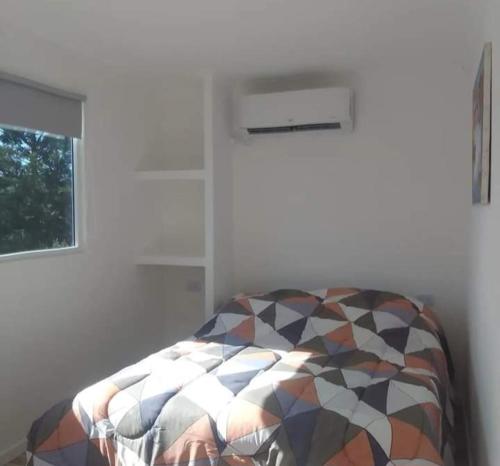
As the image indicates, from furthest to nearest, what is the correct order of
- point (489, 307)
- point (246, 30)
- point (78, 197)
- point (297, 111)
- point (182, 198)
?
point (182, 198) < point (297, 111) < point (78, 197) < point (246, 30) < point (489, 307)

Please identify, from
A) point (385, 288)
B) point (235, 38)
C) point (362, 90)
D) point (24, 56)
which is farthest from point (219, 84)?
point (385, 288)

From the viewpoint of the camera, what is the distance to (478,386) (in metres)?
2.03

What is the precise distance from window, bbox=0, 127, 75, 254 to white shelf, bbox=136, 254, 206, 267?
1.94 ft

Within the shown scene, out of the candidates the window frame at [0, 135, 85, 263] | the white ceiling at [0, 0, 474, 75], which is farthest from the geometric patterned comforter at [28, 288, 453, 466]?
the white ceiling at [0, 0, 474, 75]

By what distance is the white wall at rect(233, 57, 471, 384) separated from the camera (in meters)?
2.98

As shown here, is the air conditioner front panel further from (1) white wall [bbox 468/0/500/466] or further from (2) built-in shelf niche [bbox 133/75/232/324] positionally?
(1) white wall [bbox 468/0/500/466]

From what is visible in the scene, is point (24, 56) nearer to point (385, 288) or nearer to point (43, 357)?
point (43, 357)

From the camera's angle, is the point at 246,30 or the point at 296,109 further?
the point at 296,109

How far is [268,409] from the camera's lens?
1.72 metres

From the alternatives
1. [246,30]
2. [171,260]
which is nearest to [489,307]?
[246,30]

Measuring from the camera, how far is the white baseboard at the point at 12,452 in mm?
2396

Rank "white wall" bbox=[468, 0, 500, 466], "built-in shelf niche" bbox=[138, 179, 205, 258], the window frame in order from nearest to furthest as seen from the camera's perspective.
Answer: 1. "white wall" bbox=[468, 0, 500, 466]
2. the window frame
3. "built-in shelf niche" bbox=[138, 179, 205, 258]

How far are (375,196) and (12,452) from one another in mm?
2593

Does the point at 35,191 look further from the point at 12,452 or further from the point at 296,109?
the point at 296,109
